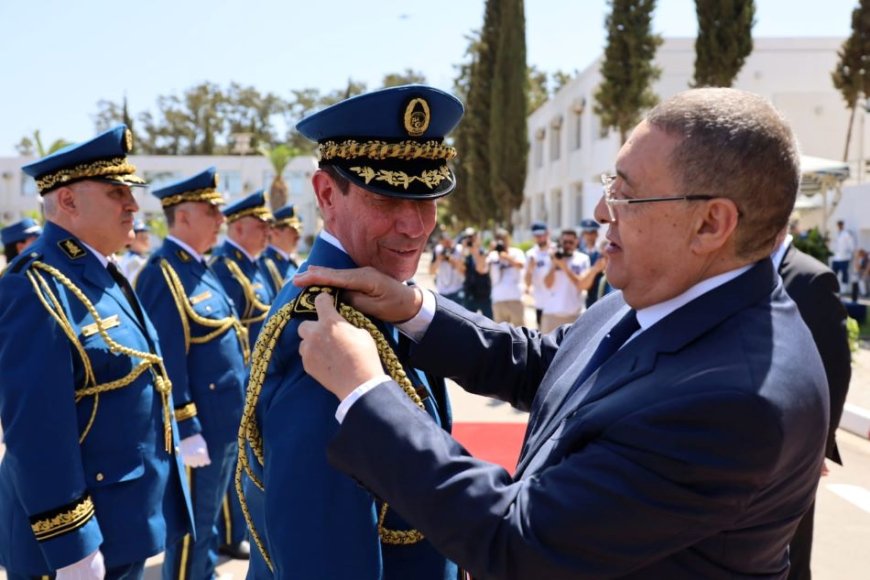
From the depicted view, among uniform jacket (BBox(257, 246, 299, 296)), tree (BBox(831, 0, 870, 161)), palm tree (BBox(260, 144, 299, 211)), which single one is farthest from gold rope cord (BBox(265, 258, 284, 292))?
palm tree (BBox(260, 144, 299, 211))

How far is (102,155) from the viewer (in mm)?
3156

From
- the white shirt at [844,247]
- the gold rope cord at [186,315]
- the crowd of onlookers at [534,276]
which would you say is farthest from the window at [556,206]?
the gold rope cord at [186,315]

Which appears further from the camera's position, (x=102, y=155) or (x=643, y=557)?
(x=102, y=155)

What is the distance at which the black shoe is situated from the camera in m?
4.92

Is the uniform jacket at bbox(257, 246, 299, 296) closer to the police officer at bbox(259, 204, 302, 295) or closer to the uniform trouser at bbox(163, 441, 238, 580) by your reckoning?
the police officer at bbox(259, 204, 302, 295)

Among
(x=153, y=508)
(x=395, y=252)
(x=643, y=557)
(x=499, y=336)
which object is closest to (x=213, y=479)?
(x=153, y=508)

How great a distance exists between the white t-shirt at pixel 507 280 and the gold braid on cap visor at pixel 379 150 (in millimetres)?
8859

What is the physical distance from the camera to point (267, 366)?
1.68m

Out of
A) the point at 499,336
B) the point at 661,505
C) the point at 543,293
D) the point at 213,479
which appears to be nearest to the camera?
the point at 661,505

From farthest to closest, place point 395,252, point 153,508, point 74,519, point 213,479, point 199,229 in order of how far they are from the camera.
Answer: point 199,229 → point 213,479 → point 153,508 → point 74,519 → point 395,252

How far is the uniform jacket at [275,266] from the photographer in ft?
25.4

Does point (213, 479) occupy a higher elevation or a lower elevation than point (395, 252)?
lower

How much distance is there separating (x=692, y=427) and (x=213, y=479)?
11.7 feet

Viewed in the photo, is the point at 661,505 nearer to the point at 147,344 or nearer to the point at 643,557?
the point at 643,557
